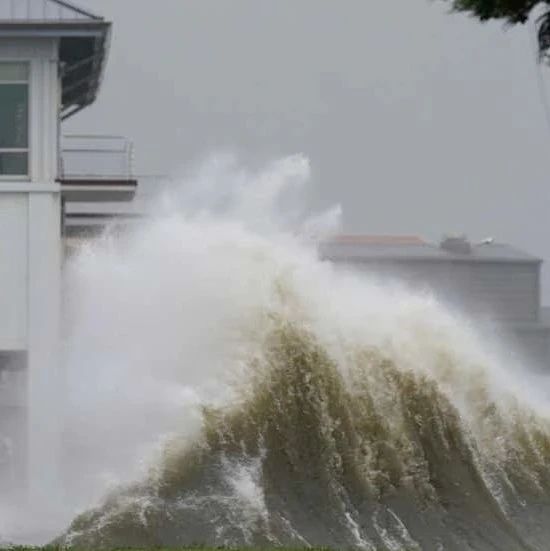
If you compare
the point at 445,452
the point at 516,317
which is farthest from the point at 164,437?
the point at 516,317

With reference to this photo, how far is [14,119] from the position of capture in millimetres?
35562

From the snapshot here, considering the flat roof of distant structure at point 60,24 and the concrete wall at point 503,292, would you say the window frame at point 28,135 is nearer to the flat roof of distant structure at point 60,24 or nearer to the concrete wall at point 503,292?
the flat roof of distant structure at point 60,24

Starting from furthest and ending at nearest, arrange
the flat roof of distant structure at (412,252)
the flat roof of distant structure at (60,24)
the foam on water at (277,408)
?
the flat roof of distant structure at (412,252) < the flat roof of distant structure at (60,24) < the foam on water at (277,408)

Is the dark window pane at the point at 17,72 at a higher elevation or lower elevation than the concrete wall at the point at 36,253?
higher

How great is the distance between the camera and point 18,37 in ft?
116

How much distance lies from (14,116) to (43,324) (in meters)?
3.70

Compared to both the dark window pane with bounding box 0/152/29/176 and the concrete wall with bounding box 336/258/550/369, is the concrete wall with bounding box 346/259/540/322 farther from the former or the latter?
the dark window pane with bounding box 0/152/29/176

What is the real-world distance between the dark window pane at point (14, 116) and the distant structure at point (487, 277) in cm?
7843

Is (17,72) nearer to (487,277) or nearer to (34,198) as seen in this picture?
(34,198)

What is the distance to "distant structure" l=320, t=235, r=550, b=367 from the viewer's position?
118062mm

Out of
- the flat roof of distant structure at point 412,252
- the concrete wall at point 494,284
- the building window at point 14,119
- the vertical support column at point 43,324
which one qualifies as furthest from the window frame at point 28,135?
the concrete wall at point 494,284

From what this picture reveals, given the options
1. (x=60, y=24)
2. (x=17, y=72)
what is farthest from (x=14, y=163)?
(x=60, y=24)

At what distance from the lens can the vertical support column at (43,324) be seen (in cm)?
3547

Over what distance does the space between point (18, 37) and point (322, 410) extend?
968cm
